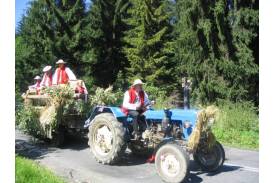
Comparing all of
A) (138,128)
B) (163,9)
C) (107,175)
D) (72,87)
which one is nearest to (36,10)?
(72,87)

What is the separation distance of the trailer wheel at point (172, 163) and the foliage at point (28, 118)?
108 inches

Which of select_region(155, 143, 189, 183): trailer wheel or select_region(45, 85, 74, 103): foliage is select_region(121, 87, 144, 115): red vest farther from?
select_region(45, 85, 74, 103): foliage

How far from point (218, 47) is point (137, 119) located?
15.5ft

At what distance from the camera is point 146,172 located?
572 cm

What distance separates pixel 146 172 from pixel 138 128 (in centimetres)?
69

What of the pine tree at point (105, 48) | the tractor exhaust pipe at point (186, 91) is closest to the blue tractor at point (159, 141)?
the tractor exhaust pipe at point (186, 91)

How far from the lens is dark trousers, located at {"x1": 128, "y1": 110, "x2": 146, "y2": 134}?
20.0 ft

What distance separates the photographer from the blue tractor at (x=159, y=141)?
5.21m

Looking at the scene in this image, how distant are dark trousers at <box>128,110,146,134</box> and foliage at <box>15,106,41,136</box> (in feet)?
6.35

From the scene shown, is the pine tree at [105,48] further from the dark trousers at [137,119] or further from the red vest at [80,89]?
the dark trousers at [137,119]

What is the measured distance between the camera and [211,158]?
5.68 metres

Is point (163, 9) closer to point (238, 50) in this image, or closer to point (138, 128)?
point (238, 50)

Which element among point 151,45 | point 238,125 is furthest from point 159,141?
point 151,45

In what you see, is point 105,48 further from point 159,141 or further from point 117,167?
point 159,141
